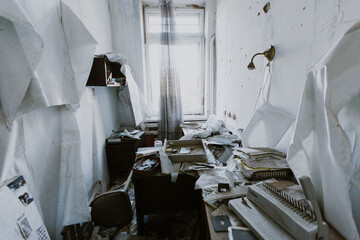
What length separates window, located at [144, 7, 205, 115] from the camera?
3.11m

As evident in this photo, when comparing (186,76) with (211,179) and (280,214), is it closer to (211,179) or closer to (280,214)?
(211,179)

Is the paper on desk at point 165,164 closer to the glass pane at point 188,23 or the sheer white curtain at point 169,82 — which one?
the sheer white curtain at point 169,82

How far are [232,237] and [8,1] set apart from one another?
1252mm

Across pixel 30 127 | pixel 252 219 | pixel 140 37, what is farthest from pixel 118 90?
pixel 252 219

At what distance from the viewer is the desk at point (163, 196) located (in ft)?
4.73

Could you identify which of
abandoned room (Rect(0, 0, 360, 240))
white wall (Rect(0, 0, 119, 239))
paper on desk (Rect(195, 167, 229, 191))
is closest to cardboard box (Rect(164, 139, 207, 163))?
abandoned room (Rect(0, 0, 360, 240))

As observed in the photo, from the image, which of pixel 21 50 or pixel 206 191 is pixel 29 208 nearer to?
pixel 21 50

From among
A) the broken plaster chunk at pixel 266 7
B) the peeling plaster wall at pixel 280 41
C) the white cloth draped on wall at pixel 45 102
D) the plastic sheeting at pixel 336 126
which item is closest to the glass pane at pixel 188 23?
the peeling plaster wall at pixel 280 41

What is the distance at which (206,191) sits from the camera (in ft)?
3.21

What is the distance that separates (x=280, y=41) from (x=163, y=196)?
5.05 ft

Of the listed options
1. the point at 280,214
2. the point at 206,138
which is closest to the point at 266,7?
the point at 206,138

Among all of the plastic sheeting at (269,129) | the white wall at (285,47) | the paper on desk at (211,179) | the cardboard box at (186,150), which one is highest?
the white wall at (285,47)

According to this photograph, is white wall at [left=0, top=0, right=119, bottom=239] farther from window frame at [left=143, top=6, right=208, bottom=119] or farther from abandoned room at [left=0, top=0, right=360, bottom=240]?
window frame at [left=143, top=6, right=208, bottom=119]

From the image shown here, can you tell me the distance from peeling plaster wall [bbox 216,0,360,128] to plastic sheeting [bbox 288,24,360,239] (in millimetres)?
282
